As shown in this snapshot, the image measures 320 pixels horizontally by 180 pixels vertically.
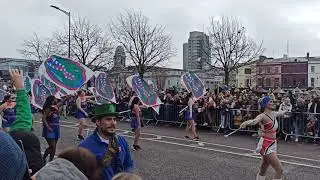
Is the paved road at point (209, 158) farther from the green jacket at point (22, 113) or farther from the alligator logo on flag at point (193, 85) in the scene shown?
the green jacket at point (22, 113)

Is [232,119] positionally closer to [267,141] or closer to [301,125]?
[301,125]

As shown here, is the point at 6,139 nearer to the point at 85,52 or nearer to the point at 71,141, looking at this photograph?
the point at 71,141

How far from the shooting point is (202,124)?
646 inches

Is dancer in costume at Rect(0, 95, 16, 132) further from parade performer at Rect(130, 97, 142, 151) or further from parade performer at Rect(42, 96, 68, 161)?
parade performer at Rect(130, 97, 142, 151)

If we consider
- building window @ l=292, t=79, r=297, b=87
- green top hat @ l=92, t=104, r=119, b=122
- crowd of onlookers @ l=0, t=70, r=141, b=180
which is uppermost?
building window @ l=292, t=79, r=297, b=87

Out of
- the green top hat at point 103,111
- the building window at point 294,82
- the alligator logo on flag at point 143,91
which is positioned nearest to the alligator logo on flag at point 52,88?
the alligator logo on flag at point 143,91

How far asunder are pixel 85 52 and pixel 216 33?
1249 cm

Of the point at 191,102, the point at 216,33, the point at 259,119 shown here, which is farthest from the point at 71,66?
the point at 216,33

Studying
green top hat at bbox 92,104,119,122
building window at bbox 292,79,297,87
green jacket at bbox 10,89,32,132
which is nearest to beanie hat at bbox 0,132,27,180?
green jacket at bbox 10,89,32,132

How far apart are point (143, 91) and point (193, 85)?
2324mm

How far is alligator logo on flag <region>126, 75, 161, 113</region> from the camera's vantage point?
1272 centimetres

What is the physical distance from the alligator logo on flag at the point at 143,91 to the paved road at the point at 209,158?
1.24 metres

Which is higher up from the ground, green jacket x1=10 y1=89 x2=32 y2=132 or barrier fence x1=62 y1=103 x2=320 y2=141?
green jacket x1=10 y1=89 x2=32 y2=132

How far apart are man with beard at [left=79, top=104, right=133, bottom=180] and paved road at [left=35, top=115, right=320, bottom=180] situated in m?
4.16
